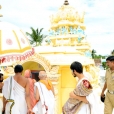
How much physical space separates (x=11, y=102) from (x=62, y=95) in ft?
18.1

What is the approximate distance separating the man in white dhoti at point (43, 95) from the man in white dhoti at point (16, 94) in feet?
0.95

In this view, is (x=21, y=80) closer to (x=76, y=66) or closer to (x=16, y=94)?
(x=16, y=94)

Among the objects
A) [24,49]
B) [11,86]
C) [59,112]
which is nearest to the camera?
[24,49]

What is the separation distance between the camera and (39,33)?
35250 mm

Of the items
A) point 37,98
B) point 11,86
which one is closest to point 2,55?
point 11,86

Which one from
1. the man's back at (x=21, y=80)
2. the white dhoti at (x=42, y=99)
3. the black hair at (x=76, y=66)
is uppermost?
the black hair at (x=76, y=66)

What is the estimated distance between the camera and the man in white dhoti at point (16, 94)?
4164mm

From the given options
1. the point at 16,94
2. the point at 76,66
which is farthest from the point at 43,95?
the point at 76,66

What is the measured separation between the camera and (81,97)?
3447mm

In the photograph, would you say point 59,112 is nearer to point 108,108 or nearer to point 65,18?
point 108,108

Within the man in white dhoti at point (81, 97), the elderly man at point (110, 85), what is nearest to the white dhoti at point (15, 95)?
the man in white dhoti at point (81, 97)

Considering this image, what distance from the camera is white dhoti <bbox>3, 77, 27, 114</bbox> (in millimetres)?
4172

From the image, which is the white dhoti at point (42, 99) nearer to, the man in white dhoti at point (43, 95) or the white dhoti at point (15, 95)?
the man in white dhoti at point (43, 95)

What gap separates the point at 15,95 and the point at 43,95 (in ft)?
1.97
